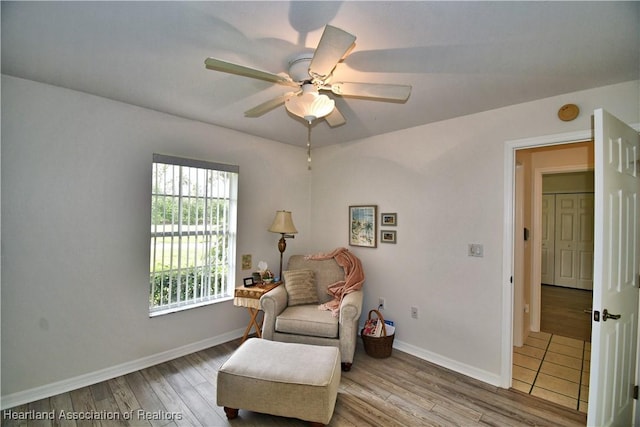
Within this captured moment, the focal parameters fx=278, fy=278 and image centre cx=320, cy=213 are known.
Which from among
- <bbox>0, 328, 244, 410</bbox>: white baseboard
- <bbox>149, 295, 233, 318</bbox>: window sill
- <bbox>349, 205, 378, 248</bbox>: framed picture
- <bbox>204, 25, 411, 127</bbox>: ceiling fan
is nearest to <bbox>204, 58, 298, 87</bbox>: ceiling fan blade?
<bbox>204, 25, 411, 127</bbox>: ceiling fan

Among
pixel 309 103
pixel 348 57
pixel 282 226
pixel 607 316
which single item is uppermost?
pixel 348 57

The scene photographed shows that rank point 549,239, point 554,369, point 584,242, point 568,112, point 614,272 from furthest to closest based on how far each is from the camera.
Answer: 1. point 549,239
2. point 584,242
3. point 554,369
4. point 568,112
5. point 614,272

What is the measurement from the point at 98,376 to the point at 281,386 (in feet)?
5.73

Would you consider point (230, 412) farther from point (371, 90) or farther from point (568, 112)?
point (568, 112)

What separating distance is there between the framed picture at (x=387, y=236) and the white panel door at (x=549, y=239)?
4.99 metres

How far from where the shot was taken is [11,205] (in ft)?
6.72

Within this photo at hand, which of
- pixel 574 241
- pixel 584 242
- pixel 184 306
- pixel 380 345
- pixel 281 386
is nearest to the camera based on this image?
pixel 281 386

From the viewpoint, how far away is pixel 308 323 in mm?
2678

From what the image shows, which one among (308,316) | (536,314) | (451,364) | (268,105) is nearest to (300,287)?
(308,316)

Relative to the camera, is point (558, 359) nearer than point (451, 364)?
No

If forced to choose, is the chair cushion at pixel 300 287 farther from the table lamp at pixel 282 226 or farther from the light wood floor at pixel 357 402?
the light wood floor at pixel 357 402

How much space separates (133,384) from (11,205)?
5.52ft

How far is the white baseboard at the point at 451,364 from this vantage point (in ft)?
8.14

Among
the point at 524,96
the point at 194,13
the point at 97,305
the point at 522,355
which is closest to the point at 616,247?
the point at 524,96
